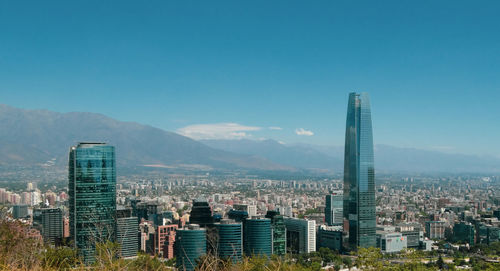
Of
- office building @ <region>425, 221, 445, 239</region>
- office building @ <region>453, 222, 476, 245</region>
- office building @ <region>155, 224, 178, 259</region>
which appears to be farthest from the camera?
office building @ <region>425, 221, 445, 239</region>

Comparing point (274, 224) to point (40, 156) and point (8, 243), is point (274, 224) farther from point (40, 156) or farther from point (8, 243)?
point (40, 156)

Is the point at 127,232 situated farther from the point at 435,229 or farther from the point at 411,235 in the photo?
the point at 435,229

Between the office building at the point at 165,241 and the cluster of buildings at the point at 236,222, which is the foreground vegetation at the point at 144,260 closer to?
the cluster of buildings at the point at 236,222

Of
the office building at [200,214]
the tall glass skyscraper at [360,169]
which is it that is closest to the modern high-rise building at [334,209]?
the tall glass skyscraper at [360,169]

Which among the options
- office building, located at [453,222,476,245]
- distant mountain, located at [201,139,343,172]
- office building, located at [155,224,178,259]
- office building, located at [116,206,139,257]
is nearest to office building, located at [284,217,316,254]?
office building, located at [155,224,178,259]

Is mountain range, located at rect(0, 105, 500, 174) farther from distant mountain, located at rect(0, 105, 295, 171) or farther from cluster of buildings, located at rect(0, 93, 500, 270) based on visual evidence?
cluster of buildings, located at rect(0, 93, 500, 270)
